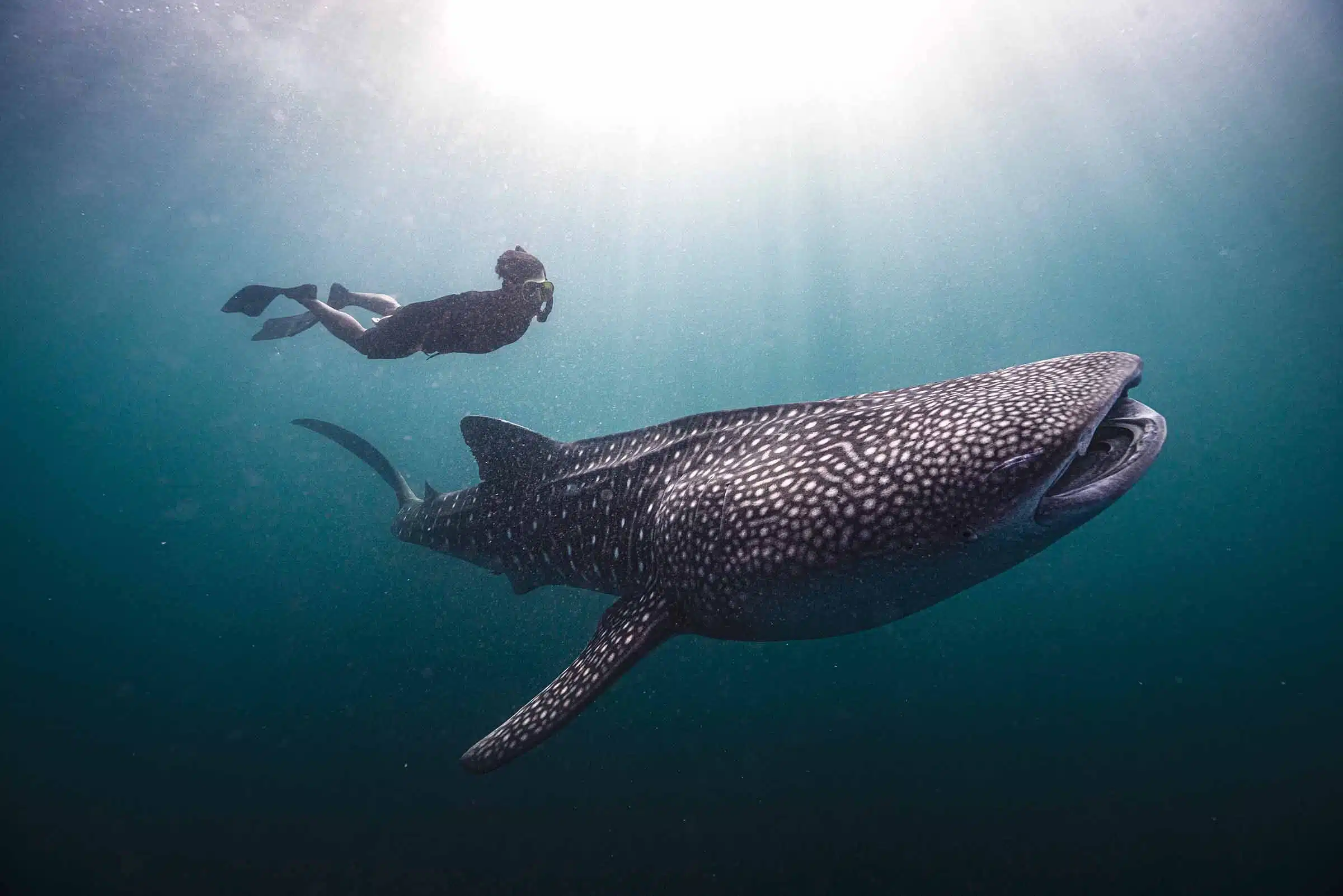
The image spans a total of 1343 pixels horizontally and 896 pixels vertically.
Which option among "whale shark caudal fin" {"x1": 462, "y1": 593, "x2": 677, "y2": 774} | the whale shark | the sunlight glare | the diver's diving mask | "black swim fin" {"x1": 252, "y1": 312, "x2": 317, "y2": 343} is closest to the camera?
the whale shark

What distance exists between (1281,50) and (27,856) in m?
49.4

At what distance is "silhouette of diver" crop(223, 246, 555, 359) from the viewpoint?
23.3 feet

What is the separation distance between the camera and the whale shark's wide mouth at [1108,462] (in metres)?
2.15

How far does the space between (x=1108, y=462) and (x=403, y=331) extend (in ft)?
27.2

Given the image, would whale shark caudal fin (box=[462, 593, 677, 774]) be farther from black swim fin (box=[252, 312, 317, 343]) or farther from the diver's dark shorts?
black swim fin (box=[252, 312, 317, 343])

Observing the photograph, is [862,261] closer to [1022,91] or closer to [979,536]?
[1022,91]

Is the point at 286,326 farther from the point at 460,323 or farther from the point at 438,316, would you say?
the point at 460,323

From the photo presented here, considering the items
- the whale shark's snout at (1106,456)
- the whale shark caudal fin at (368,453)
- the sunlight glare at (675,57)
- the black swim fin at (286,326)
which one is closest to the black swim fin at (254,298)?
the black swim fin at (286,326)

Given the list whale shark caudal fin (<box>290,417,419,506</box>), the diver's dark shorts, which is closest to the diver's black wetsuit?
the diver's dark shorts

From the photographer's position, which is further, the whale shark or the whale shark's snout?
the whale shark

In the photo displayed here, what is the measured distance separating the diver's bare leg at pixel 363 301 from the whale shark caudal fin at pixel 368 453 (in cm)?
213

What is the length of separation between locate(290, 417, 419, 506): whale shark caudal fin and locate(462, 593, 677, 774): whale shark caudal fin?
5.77 meters

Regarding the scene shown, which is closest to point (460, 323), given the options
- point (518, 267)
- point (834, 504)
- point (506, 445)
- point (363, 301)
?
point (518, 267)

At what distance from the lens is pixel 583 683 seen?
3.64 meters
